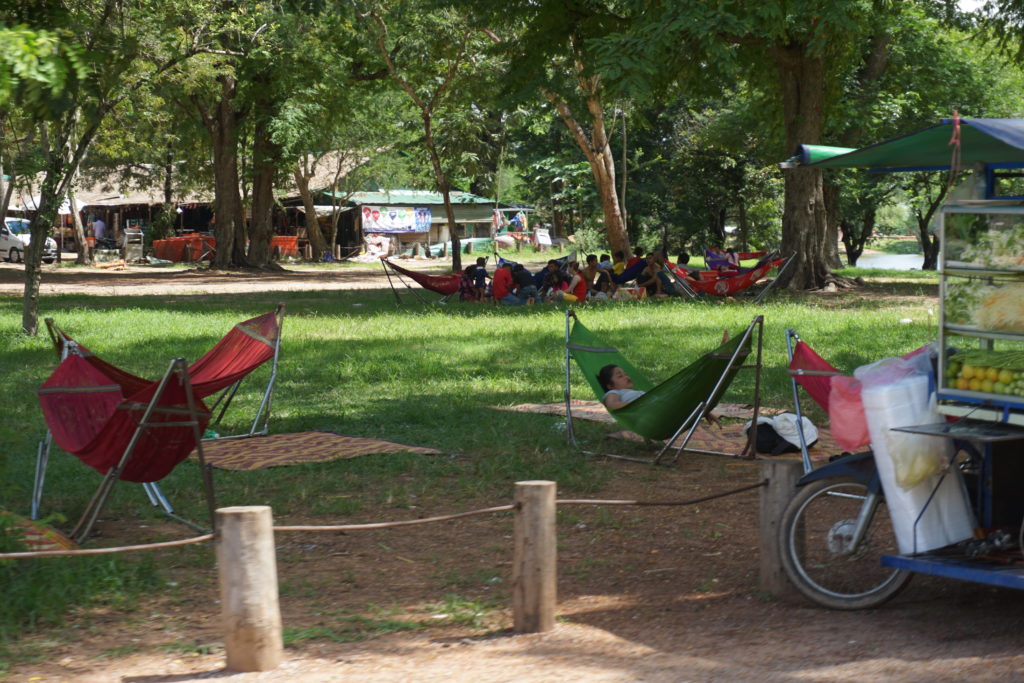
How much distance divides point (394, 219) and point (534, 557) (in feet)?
128

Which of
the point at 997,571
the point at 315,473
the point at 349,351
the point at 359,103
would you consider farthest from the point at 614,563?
the point at 359,103

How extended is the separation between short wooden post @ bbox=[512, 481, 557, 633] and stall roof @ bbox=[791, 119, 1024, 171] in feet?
6.39

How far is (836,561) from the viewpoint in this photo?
438 cm

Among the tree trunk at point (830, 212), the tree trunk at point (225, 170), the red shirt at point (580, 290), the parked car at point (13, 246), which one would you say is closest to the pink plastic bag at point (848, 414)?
the red shirt at point (580, 290)

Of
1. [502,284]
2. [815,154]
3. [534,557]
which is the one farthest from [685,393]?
[502,284]

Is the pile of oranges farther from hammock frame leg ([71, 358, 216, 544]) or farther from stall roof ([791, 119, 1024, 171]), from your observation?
hammock frame leg ([71, 358, 216, 544])

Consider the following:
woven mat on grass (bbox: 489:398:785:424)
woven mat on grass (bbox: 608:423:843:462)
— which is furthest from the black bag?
woven mat on grass (bbox: 489:398:785:424)

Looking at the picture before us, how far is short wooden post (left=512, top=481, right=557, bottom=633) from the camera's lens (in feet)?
12.8

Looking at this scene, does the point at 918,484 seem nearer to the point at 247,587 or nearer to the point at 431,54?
the point at 247,587

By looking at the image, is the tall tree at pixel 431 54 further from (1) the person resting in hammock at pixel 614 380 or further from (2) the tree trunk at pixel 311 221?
(1) the person resting in hammock at pixel 614 380

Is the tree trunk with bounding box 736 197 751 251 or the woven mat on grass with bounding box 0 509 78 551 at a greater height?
the tree trunk with bounding box 736 197 751 251

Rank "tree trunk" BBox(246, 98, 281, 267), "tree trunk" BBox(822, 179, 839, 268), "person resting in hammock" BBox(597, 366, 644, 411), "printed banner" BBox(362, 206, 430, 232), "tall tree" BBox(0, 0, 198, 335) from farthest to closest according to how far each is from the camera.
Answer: "printed banner" BBox(362, 206, 430, 232) → "tree trunk" BBox(246, 98, 281, 267) → "tree trunk" BBox(822, 179, 839, 268) → "person resting in hammock" BBox(597, 366, 644, 411) → "tall tree" BBox(0, 0, 198, 335)

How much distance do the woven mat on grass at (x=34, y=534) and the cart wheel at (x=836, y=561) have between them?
296 cm

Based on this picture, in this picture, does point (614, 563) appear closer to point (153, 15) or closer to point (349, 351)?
point (349, 351)
